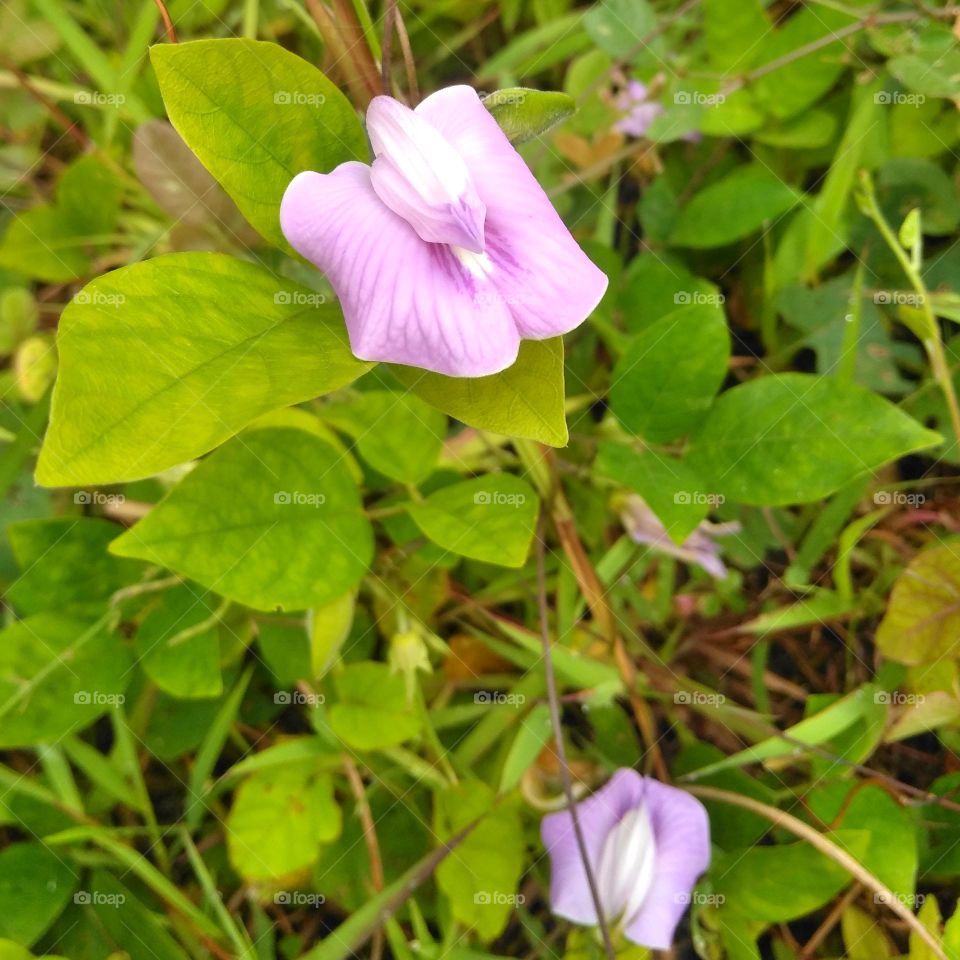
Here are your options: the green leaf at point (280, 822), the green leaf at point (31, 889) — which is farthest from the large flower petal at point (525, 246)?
the green leaf at point (31, 889)

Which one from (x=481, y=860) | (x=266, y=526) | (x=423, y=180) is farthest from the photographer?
(x=481, y=860)

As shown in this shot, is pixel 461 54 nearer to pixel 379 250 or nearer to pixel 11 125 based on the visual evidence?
pixel 11 125

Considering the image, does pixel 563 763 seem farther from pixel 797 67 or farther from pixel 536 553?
pixel 797 67

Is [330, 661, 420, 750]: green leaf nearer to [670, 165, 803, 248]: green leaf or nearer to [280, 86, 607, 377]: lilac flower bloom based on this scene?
[280, 86, 607, 377]: lilac flower bloom

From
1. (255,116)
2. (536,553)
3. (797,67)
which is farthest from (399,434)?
(797,67)

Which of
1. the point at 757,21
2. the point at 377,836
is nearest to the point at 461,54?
the point at 757,21
